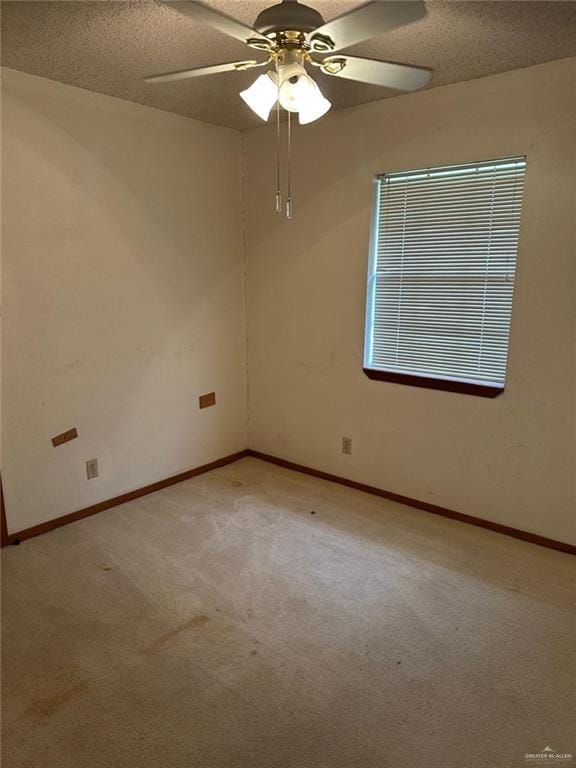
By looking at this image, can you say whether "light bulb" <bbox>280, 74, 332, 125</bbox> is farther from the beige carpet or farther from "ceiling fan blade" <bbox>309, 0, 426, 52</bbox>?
the beige carpet

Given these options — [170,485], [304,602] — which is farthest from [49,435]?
[304,602]

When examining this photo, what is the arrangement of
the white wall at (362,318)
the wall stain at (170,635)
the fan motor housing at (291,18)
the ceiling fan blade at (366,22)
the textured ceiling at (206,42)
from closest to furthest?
the ceiling fan blade at (366,22) → the fan motor housing at (291,18) → the textured ceiling at (206,42) → the wall stain at (170,635) → the white wall at (362,318)

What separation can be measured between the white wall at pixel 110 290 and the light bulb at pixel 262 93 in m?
1.34

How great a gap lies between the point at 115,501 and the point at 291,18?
270 cm

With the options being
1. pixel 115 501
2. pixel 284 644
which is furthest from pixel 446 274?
pixel 115 501

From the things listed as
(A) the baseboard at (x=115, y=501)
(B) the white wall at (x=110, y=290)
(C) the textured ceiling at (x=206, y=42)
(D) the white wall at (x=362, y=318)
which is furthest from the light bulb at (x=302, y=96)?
(A) the baseboard at (x=115, y=501)

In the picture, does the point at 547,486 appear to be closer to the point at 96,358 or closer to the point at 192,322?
the point at 192,322

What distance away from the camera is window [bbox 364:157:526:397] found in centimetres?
262

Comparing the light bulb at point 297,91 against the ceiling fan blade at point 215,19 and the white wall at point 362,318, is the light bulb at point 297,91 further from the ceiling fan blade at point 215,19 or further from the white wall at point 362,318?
the white wall at point 362,318

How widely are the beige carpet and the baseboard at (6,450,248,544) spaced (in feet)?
0.29

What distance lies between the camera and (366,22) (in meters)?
1.39

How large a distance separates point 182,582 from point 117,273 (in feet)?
5.86

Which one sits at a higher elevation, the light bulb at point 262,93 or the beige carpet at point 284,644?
the light bulb at point 262,93

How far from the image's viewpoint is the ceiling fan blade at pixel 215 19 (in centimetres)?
132
